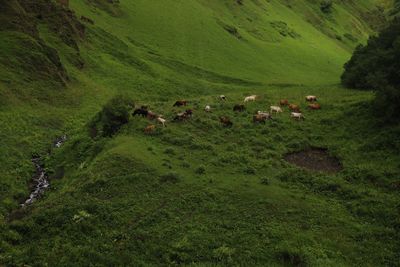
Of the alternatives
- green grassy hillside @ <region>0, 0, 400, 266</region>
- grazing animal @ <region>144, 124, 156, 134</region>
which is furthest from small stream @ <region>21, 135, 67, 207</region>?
grazing animal @ <region>144, 124, 156, 134</region>

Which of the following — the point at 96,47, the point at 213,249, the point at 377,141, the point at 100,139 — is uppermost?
the point at 377,141

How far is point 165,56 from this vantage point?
8406 centimetres

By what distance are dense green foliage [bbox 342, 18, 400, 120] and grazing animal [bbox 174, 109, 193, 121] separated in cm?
1781

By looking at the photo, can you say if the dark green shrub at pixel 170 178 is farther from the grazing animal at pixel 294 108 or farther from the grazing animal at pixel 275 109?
the grazing animal at pixel 294 108

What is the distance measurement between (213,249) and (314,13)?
153459mm

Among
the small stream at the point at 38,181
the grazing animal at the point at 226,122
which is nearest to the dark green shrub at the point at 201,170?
the grazing animal at the point at 226,122

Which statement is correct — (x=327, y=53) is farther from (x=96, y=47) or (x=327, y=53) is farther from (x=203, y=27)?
(x=96, y=47)

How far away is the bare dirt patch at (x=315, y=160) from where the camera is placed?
35125mm

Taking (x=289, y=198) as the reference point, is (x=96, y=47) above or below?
below

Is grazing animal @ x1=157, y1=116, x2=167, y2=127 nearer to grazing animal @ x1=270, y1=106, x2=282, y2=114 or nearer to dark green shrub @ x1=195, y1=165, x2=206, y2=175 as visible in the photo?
dark green shrub @ x1=195, y1=165, x2=206, y2=175

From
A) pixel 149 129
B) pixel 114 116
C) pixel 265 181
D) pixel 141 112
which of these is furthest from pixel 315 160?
pixel 114 116

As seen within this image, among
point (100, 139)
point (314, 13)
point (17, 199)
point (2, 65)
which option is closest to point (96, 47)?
point (2, 65)

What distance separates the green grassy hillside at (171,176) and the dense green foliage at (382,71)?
7.11 feet

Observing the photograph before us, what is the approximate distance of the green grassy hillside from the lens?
25.0 metres
